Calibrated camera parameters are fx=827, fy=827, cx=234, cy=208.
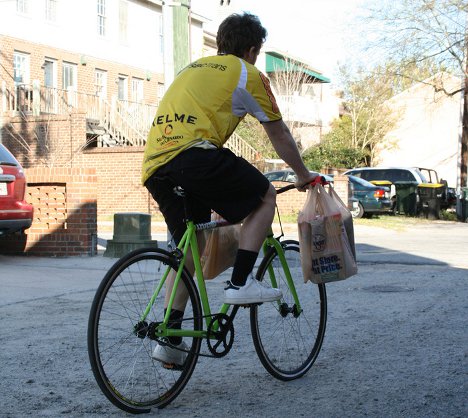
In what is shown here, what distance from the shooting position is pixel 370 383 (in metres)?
4.61

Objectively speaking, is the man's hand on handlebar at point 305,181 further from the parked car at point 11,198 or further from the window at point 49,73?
the window at point 49,73

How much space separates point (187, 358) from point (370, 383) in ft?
3.54

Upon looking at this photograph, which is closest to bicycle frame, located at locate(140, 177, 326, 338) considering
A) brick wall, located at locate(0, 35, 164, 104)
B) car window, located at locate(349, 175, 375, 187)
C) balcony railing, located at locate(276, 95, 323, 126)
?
car window, located at locate(349, 175, 375, 187)

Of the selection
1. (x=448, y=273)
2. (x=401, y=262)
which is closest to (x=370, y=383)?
(x=448, y=273)

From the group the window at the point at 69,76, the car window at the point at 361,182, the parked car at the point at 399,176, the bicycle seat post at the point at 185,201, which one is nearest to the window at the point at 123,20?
the window at the point at 69,76

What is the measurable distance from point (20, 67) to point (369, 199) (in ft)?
41.7

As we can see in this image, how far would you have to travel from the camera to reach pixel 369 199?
25.4 meters

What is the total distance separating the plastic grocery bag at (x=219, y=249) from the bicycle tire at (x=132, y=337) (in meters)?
0.33

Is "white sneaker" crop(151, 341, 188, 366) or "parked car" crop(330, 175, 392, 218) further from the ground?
"parked car" crop(330, 175, 392, 218)

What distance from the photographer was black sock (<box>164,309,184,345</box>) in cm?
418

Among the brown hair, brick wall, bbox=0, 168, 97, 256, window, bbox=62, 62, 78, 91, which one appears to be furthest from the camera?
window, bbox=62, 62, 78, 91

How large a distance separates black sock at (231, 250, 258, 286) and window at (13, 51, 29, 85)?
25097 millimetres

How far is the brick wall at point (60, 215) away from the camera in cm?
1155

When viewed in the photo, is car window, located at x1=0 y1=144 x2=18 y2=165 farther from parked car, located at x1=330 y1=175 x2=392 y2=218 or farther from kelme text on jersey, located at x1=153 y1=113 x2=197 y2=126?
parked car, located at x1=330 y1=175 x2=392 y2=218
